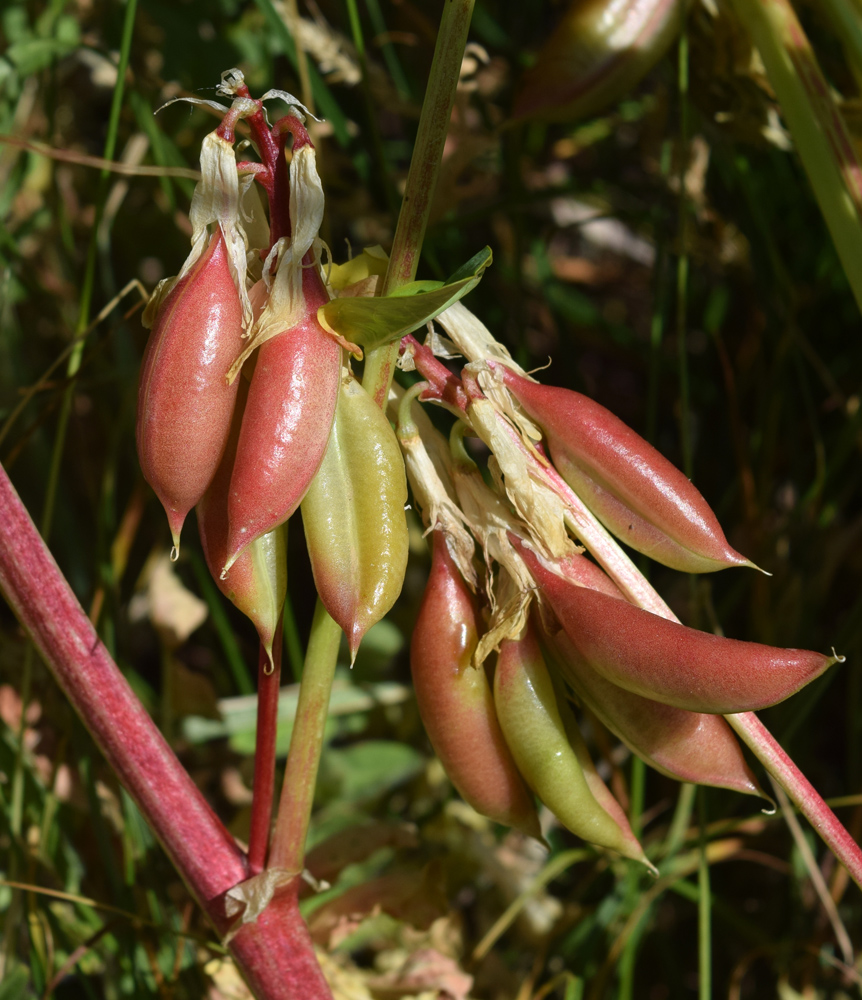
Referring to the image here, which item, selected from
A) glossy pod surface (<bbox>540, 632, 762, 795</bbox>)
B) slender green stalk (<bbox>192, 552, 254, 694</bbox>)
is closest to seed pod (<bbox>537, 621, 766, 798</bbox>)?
glossy pod surface (<bbox>540, 632, 762, 795</bbox>)

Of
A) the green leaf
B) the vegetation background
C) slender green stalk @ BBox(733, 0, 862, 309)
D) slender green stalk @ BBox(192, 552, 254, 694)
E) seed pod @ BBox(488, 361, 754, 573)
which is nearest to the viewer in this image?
the green leaf

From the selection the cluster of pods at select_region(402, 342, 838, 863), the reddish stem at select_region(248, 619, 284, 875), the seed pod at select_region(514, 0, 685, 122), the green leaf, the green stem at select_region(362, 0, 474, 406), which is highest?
the seed pod at select_region(514, 0, 685, 122)

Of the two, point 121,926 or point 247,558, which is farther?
point 121,926

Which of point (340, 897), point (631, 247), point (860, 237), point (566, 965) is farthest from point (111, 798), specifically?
point (631, 247)

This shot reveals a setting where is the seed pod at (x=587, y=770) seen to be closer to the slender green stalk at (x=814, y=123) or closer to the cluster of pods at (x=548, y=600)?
the cluster of pods at (x=548, y=600)

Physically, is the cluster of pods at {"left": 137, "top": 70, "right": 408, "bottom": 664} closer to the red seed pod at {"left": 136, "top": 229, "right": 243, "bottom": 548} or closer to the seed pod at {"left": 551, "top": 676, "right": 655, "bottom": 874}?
the red seed pod at {"left": 136, "top": 229, "right": 243, "bottom": 548}

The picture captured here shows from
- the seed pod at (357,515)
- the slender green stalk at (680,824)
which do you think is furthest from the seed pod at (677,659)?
the slender green stalk at (680,824)

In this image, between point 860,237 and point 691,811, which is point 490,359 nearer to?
point 860,237
